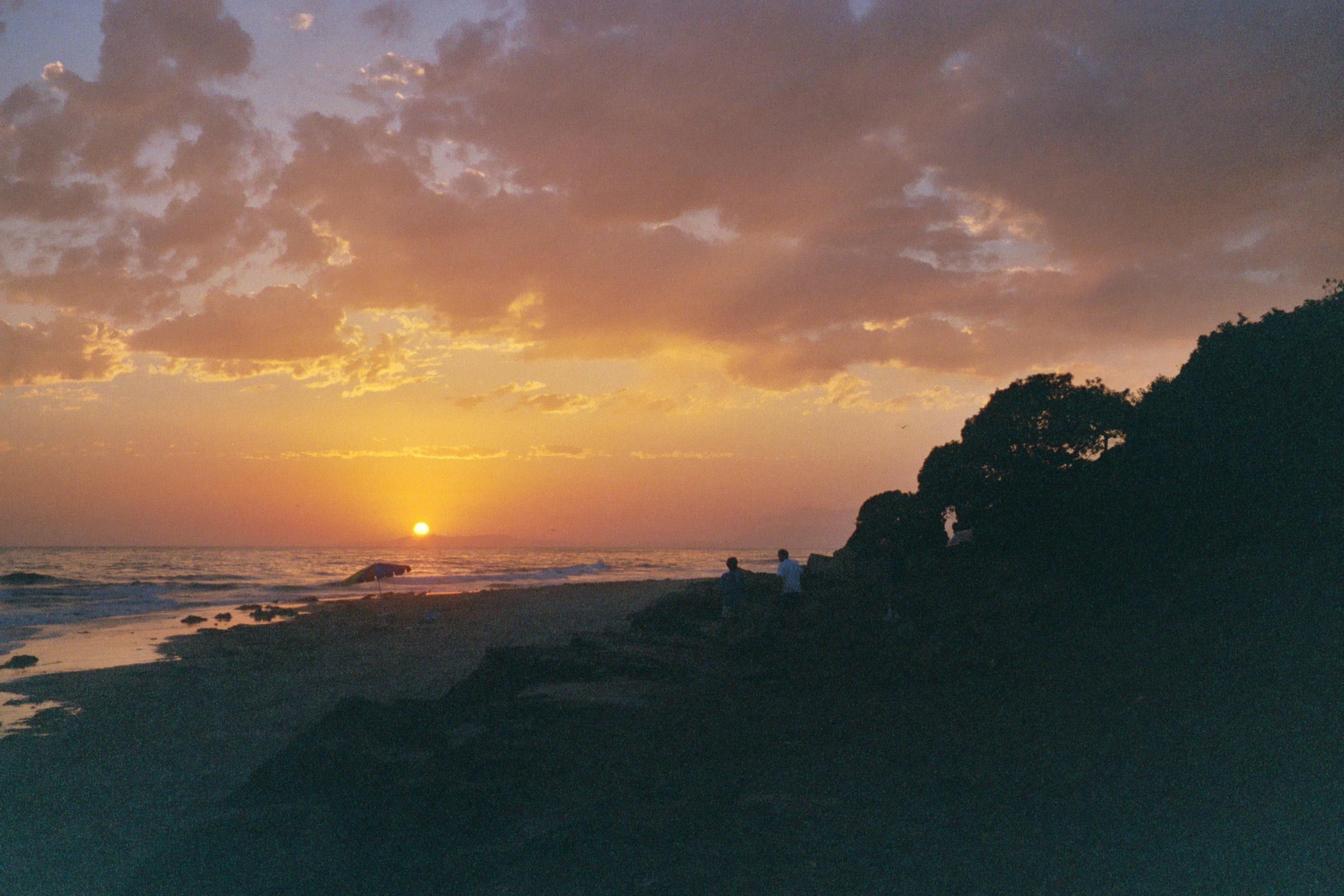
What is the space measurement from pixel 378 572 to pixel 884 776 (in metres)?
32.8

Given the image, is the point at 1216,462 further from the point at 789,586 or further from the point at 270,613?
the point at 270,613

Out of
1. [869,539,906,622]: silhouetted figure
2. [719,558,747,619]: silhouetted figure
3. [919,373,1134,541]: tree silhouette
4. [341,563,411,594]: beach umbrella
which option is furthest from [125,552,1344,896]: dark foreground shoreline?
[341,563,411,594]: beach umbrella

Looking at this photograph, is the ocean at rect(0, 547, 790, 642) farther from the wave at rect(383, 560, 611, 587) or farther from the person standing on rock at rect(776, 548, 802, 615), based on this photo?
the person standing on rock at rect(776, 548, 802, 615)

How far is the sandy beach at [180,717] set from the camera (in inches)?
287

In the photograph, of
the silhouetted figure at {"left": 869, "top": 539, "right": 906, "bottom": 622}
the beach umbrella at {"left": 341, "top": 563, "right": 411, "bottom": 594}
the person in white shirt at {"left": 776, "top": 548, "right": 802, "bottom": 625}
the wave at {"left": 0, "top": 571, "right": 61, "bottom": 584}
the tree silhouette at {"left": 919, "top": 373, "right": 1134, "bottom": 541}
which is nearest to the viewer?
the person in white shirt at {"left": 776, "top": 548, "right": 802, "bottom": 625}

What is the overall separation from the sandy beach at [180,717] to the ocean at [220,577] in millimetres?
11553

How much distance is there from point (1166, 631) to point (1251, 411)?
5125mm

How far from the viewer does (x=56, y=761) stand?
978 centimetres

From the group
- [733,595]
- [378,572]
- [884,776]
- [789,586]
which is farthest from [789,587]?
[378,572]

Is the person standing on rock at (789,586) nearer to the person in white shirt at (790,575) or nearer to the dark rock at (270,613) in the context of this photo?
the person in white shirt at (790,575)

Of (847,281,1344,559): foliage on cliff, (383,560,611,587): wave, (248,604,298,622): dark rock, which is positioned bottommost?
(383,560,611,587): wave

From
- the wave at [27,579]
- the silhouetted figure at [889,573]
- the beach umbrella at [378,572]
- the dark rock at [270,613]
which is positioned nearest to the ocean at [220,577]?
the wave at [27,579]

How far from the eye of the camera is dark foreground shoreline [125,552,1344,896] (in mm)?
5281

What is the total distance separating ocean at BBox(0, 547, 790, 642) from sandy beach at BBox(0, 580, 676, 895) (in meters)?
11.6
